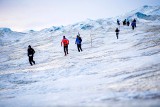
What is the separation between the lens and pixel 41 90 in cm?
763

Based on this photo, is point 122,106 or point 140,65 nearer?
point 122,106

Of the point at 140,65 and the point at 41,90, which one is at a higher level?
the point at 140,65

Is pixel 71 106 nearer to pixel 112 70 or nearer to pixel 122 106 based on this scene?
pixel 122 106

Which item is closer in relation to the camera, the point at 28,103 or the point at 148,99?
the point at 148,99

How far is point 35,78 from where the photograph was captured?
10102 millimetres

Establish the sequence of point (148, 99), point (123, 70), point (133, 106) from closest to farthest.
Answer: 1. point (133, 106)
2. point (148, 99)
3. point (123, 70)

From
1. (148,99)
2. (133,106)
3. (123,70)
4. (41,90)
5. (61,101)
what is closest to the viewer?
(133,106)

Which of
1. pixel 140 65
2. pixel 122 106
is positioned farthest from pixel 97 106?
pixel 140 65

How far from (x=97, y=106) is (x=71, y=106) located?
2.39ft

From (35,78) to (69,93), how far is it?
4.08 m

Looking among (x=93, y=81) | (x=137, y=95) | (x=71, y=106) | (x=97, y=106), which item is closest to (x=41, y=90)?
(x=93, y=81)

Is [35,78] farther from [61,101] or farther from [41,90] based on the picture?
[61,101]

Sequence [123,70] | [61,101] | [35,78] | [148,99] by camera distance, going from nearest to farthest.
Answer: [148,99] < [61,101] < [123,70] < [35,78]

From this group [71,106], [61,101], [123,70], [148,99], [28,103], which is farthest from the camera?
[123,70]
